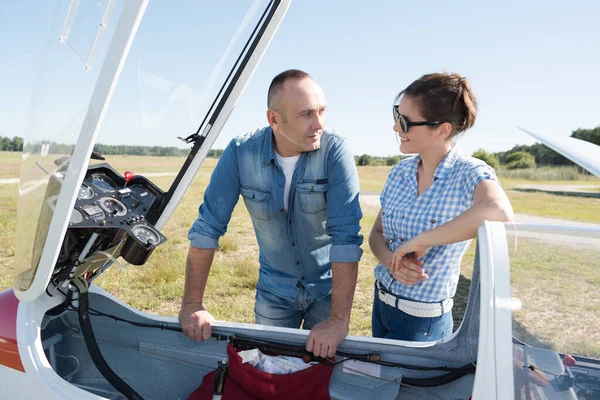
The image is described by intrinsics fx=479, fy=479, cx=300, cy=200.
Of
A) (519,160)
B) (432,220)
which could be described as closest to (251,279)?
(432,220)

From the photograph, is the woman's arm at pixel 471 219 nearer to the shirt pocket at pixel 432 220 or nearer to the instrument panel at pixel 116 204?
the shirt pocket at pixel 432 220

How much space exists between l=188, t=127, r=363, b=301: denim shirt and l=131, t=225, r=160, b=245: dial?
299 millimetres

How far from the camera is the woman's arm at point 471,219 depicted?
1438mm

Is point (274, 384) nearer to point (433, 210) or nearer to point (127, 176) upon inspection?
point (433, 210)

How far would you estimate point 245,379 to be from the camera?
1.74 metres

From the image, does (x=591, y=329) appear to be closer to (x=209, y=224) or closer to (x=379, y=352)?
(x=379, y=352)

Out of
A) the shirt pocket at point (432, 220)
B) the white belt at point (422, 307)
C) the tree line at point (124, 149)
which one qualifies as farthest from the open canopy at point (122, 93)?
the white belt at point (422, 307)

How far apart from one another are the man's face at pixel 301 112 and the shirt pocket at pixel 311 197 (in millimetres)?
162

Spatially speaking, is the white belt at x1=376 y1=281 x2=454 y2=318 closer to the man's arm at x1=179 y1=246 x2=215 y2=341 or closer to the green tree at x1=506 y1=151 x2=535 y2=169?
the man's arm at x1=179 y1=246 x2=215 y2=341

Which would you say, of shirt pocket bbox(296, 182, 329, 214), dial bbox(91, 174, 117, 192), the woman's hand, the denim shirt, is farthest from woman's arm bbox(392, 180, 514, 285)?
dial bbox(91, 174, 117, 192)

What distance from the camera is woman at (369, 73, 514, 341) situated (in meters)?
1.65

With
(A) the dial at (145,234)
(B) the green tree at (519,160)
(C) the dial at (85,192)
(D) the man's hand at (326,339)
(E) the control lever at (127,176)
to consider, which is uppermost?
(E) the control lever at (127,176)

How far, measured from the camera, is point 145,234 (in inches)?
69.1

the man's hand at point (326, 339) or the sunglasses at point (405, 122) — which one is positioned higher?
the sunglasses at point (405, 122)
